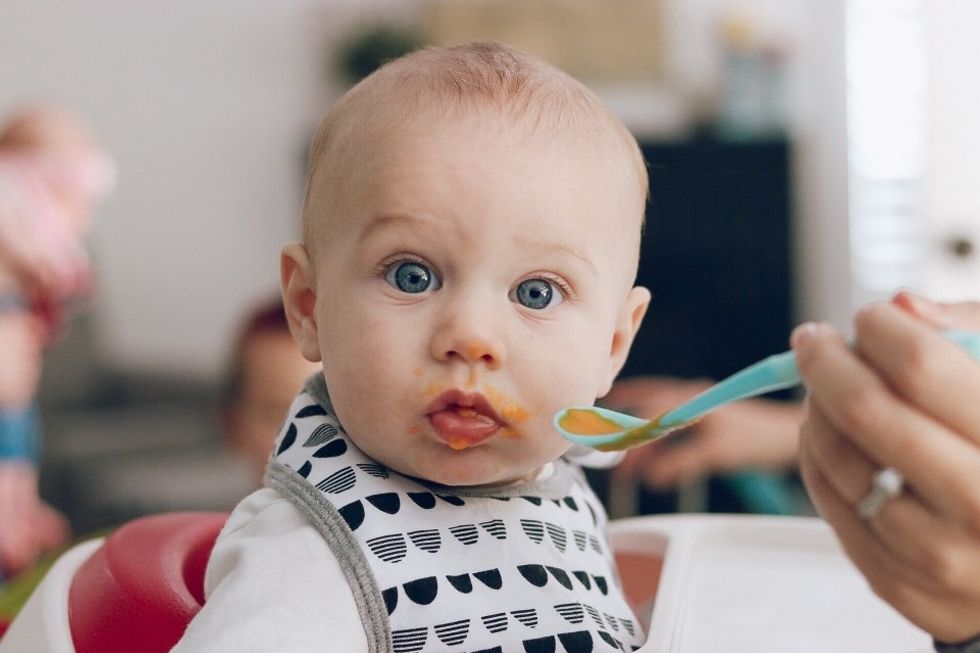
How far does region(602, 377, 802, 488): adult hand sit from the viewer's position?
180 cm

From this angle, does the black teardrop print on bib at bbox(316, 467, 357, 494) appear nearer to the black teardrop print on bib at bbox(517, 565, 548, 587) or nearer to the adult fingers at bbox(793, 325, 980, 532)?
the black teardrop print on bib at bbox(517, 565, 548, 587)

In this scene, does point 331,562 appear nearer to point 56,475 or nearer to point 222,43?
point 56,475

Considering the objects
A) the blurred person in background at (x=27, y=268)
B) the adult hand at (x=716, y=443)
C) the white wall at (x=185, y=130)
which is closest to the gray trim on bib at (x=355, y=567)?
the adult hand at (x=716, y=443)

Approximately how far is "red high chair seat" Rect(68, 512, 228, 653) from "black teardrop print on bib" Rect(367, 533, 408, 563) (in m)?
0.14

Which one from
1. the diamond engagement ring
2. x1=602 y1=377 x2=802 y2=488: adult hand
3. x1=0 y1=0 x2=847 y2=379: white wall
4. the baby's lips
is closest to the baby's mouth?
the baby's lips

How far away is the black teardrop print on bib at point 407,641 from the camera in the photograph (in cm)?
56

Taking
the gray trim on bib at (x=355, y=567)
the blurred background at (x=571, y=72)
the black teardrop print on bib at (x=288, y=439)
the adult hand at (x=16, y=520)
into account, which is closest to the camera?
the gray trim on bib at (x=355, y=567)

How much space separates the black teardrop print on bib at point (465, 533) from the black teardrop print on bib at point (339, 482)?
6 centimetres

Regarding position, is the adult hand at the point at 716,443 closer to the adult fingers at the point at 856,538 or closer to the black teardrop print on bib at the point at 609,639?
the black teardrop print on bib at the point at 609,639

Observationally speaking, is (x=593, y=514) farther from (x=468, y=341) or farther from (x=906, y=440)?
(x=906, y=440)

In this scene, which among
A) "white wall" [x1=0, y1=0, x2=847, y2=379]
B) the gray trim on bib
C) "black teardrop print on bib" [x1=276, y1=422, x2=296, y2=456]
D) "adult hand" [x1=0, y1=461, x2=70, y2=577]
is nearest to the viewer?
the gray trim on bib

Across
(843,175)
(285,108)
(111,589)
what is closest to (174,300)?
(285,108)

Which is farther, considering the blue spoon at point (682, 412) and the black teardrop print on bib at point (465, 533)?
the black teardrop print on bib at point (465, 533)

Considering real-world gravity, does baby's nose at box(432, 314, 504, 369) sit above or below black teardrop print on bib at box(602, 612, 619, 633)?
above
